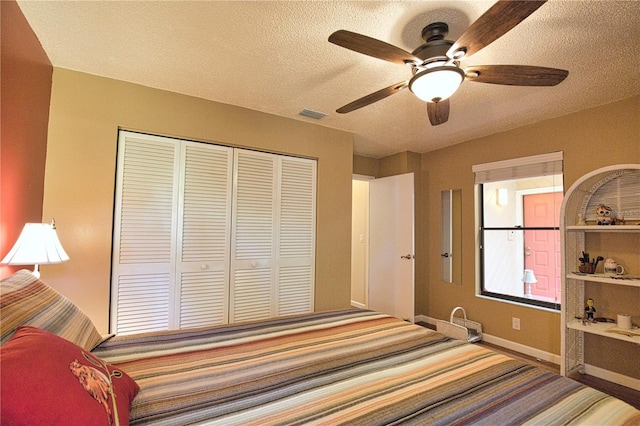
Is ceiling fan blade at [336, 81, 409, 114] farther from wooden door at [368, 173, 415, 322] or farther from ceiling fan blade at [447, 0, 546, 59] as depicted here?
wooden door at [368, 173, 415, 322]

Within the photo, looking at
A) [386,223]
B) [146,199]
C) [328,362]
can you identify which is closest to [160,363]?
[328,362]

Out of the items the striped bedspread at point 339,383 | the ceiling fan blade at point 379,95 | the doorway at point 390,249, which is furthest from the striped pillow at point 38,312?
the doorway at point 390,249

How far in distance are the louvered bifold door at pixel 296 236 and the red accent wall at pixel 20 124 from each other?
6.09 feet

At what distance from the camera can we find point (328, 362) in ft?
4.50

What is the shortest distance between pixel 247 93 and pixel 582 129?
10.1 feet

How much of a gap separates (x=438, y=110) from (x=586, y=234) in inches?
79.1

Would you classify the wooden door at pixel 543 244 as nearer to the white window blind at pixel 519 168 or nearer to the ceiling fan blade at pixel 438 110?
the white window blind at pixel 519 168

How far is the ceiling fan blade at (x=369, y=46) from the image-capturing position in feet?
4.38

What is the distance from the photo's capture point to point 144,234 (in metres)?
2.46

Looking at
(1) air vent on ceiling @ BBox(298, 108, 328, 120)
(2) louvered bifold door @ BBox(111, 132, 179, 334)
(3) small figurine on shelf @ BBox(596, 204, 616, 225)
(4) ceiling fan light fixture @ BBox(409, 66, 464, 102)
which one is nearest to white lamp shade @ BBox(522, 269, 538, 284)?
(3) small figurine on shelf @ BBox(596, 204, 616, 225)

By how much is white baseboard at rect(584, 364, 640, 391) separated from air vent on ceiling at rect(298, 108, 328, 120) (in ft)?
11.1

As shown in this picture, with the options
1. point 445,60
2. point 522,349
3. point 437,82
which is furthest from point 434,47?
point 522,349

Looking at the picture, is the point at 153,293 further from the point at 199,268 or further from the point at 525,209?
the point at 525,209

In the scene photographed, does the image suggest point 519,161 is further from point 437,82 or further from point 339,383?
point 339,383
